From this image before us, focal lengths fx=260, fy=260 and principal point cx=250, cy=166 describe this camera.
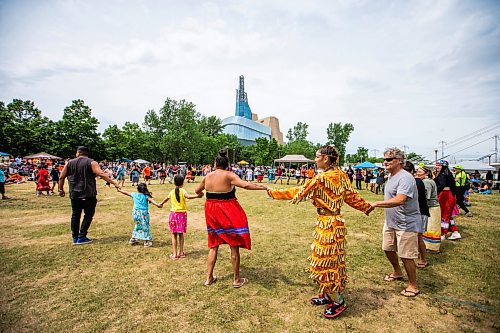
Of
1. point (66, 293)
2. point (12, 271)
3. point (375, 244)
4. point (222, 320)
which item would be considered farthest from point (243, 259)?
point (12, 271)

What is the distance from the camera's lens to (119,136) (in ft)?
175

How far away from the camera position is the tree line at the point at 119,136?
38.5 meters

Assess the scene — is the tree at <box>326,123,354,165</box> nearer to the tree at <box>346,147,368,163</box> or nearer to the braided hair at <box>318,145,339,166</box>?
the tree at <box>346,147,368,163</box>

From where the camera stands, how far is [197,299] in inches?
146

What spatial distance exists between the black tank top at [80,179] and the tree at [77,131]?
39.3 m

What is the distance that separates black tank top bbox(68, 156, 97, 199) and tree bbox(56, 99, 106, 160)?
39.3 metres

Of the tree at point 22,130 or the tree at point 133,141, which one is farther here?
the tree at point 133,141

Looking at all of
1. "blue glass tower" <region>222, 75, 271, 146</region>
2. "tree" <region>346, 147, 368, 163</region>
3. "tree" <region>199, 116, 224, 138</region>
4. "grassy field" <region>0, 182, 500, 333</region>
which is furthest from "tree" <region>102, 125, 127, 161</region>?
"tree" <region>346, 147, 368, 163</region>

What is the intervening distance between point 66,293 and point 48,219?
19.7 ft

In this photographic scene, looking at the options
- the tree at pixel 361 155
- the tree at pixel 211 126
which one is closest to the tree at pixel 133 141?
the tree at pixel 211 126

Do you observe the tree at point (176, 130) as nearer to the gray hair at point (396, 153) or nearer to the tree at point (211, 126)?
the tree at point (211, 126)

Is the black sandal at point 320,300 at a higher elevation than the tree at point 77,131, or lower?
lower

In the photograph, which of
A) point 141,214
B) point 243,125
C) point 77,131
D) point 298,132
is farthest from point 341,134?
point 141,214

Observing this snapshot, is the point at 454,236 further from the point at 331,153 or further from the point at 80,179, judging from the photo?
the point at 80,179
